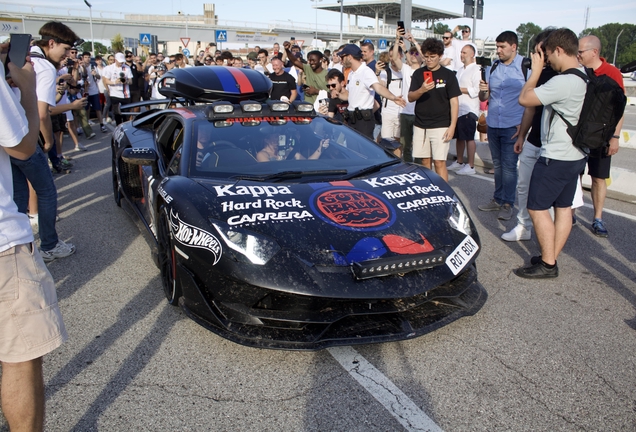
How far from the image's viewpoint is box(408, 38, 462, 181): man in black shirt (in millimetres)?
5801

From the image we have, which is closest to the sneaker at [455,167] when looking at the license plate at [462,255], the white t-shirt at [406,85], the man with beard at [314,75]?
the white t-shirt at [406,85]

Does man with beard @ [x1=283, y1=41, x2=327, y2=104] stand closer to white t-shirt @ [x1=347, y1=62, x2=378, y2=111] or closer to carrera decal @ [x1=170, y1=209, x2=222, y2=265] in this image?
white t-shirt @ [x1=347, y1=62, x2=378, y2=111]

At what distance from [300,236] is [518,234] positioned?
2.79 metres

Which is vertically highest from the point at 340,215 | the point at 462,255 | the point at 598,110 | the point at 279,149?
the point at 598,110

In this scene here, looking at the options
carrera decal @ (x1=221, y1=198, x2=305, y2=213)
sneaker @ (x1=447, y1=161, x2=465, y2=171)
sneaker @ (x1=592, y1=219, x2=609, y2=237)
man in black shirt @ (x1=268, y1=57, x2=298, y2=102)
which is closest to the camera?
carrera decal @ (x1=221, y1=198, x2=305, y2=213)

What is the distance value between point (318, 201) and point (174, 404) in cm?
139

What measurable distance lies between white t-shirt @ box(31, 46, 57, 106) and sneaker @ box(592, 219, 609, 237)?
196 inches

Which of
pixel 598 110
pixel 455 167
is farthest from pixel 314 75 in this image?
pixel 598 110

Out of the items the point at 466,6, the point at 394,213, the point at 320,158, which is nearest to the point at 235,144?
the point at 320,158

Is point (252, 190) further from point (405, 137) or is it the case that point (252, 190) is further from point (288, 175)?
point (405, 137)

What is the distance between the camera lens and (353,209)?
3209mm

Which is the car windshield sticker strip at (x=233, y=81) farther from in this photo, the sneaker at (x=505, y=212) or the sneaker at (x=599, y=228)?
the sneaker at (x=599, y=228)

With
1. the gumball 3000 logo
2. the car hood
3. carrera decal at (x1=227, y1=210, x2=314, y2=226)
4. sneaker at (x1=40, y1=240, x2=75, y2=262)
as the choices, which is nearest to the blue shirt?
the car hood

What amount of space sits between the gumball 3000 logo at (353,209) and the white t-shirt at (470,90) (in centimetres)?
491
